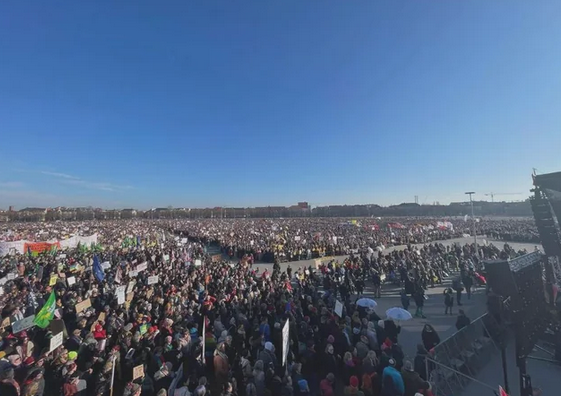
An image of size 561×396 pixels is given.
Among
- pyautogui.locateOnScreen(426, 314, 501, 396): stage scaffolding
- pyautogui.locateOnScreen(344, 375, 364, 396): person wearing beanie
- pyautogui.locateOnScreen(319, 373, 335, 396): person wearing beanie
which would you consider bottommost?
pyautogui.locateOnScreen(426, 314, 501, 396): stage scaffolding

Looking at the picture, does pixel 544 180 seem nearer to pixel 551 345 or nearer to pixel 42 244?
pixel 551 345

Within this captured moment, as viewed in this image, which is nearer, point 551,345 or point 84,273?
point 551,345

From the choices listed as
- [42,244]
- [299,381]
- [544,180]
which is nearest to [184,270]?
[299,381]

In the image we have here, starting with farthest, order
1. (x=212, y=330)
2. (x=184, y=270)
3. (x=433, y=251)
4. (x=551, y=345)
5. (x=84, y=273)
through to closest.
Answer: (x=433, y=251) < (x=184, y=270) < (x=84, y=273) < (x=212, y=330) < (x=551, y=345)

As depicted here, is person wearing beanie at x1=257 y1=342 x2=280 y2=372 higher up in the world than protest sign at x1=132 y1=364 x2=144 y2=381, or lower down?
lower down

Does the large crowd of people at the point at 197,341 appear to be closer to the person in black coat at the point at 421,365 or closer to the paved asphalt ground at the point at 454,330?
the person in black coat at the point at 421,365

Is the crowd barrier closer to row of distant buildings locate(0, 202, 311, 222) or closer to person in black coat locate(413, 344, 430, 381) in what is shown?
person in black coat locate(413, 344, 430, 381)

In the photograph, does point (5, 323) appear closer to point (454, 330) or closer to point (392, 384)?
point (392, 384)

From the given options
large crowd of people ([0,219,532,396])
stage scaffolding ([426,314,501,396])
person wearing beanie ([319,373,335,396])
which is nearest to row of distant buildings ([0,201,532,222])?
stage scaffolding ([426,314,501,396])
